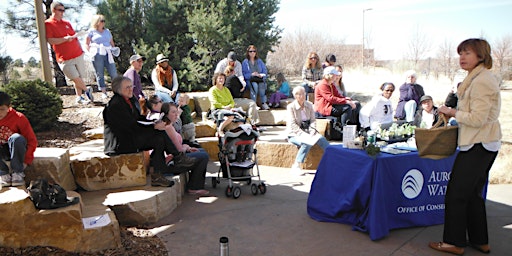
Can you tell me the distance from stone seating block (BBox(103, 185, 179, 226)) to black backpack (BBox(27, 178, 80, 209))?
1.86 feet

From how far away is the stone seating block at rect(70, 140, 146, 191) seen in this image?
14.5 ft

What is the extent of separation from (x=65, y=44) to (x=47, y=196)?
5.16 meters

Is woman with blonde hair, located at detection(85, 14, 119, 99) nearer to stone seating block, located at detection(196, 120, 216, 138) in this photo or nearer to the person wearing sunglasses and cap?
the person wearing sunglasses and cap

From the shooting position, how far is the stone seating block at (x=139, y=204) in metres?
3.94

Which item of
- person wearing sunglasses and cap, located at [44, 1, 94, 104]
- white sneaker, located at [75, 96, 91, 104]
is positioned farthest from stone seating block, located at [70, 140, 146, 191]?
white sneaker, located at [75, 96, 91, 104]

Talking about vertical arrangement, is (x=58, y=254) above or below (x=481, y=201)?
below

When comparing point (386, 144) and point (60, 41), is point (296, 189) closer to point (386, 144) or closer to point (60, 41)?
point (386, 144)

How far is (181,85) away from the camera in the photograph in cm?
1032

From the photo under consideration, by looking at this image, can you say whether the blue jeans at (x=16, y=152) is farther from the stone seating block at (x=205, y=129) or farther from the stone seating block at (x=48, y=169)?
the stone seating block at (x=205, y=129)

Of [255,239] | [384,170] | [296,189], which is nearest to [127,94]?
[255,239]

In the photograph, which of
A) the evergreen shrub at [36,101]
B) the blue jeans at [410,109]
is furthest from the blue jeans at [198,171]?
the blue jeans at [410,109]

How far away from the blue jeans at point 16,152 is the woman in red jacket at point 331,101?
4.83 meters

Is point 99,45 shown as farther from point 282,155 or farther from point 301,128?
point 301,128

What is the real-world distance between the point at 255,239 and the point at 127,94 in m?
2.13
